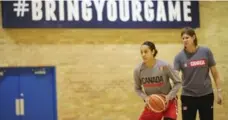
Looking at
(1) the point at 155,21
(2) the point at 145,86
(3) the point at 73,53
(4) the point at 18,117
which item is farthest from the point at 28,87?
(2) the point at 145,86

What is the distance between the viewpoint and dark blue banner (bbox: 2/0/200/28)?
8.95 meters

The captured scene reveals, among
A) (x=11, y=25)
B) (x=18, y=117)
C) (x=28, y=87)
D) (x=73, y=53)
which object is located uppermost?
(x=11, y=25)

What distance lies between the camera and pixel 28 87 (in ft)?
29.7

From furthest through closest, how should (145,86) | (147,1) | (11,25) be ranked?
(147,1)
(11,25)
(145,86)

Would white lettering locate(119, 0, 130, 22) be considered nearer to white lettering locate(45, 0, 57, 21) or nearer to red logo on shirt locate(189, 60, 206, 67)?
white lettering locate(45, 0, 57, 21)

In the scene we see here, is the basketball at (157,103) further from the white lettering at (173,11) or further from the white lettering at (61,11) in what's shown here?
the white lettering at (173,11)

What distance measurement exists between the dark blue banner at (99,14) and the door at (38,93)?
3.53ft

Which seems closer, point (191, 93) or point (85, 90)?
point (191, 93)

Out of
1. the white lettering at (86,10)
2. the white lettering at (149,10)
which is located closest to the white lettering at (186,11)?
the white lettering at (149,10)

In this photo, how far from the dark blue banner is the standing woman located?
12.4ft

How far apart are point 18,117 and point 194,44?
15.7 feet

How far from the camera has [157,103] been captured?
5.36 metres

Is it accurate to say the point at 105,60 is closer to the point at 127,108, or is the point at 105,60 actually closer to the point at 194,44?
the point at 127,108

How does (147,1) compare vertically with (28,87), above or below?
above
